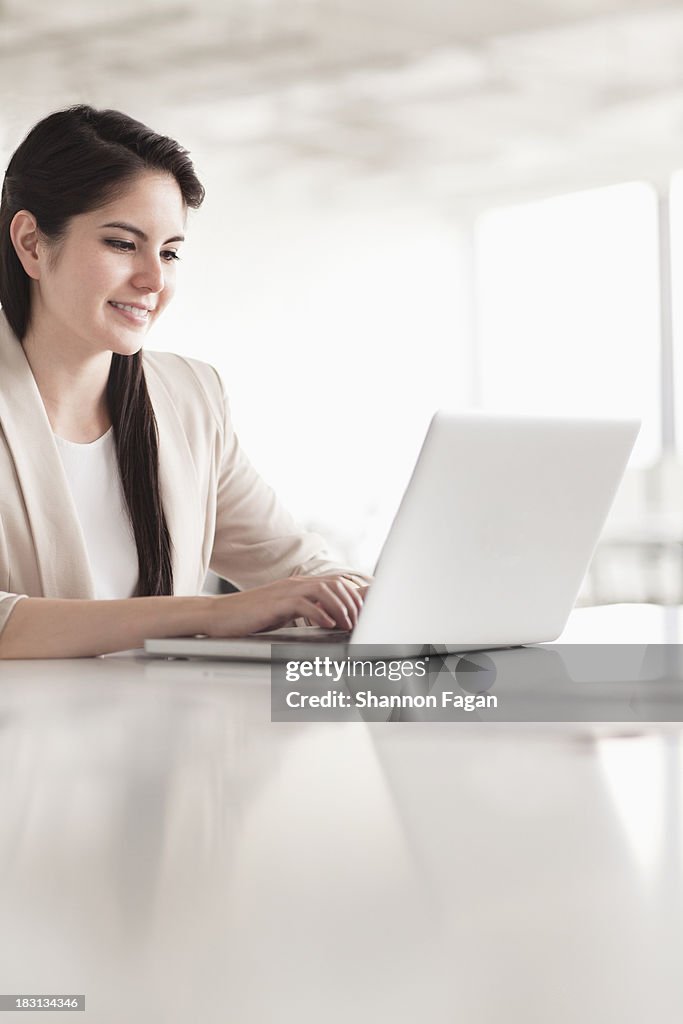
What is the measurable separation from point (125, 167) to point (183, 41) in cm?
448

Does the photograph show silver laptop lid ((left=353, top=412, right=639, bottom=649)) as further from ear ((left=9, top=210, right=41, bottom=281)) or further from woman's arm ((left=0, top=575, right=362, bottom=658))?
ear ((left=9, top=210, right=41, bottom=281))

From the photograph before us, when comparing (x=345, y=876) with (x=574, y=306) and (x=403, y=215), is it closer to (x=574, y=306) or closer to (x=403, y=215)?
(x=574, y=306)

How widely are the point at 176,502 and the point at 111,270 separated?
12.7 inches

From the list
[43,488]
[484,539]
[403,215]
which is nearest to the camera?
[484,539]

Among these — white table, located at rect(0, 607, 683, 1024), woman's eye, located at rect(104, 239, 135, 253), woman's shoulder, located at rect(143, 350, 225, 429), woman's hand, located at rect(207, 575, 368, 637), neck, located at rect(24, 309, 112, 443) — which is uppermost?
woman's eye, located at rect(104, 239, 135, 253)

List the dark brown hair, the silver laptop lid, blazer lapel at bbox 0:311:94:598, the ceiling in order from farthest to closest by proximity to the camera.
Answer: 1. the ceiling
2. the dark brown hair
3. blazer lapel at bbox 0:311:94:598
4. the silver laptop lid

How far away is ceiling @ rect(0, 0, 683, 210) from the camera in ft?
17.9

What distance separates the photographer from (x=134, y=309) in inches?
64.1

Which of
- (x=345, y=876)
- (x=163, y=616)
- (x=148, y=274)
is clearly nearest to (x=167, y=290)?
(x=148, y=274)

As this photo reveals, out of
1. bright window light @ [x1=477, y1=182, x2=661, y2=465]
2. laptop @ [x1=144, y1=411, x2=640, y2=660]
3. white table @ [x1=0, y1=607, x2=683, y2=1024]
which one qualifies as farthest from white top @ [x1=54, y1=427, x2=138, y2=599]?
bright window light @ [x1=477, y1=182, x2=661, y2=465]

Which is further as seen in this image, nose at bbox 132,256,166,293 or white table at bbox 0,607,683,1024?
nose at bbox 132,256,166,293

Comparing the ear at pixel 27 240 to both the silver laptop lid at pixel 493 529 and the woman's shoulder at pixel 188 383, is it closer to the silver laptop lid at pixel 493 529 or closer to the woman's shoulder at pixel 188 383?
the woman's shoulder at pixel 188 383

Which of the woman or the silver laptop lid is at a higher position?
the woman

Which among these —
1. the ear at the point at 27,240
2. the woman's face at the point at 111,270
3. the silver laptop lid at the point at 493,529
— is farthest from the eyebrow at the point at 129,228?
the silver laptop lid at the point at 493,529
